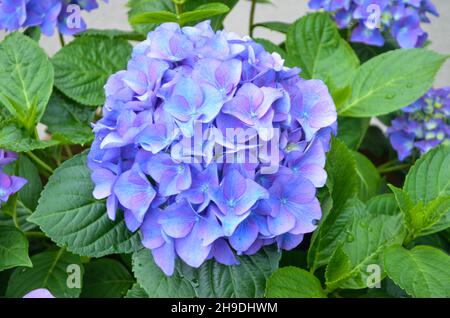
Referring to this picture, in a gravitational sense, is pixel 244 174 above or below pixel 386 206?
above

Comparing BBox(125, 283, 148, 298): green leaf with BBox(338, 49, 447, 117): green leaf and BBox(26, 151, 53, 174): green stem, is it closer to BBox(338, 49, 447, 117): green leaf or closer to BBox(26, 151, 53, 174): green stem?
BBox(26, 151, 53, 174): green stem

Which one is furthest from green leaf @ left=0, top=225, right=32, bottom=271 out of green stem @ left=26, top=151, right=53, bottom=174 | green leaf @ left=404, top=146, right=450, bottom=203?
green leaf @ left=404, top=146, right=450, bottom=203

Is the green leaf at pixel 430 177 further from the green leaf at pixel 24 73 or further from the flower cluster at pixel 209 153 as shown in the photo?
the green leaf at pixel 24 73

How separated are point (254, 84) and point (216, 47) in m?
0.06

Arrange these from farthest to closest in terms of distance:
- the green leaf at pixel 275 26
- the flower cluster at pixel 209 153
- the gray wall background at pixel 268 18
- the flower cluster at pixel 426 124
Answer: the gray wall background at pixel 268 18 < the green leaf at pixel 275 26 < the flower cluster at pixel 426 124 < the flower cluster at pixel 209 153

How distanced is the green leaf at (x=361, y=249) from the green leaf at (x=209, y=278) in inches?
2.7

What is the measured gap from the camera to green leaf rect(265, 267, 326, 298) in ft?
2.47

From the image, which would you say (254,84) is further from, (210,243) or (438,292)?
(438,292)

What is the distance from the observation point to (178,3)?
1.00 m

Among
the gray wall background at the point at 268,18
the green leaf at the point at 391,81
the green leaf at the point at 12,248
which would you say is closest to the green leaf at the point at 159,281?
the green leaf at the point at 12,248

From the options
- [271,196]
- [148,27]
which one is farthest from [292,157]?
[148,27]

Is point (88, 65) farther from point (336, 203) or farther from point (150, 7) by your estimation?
point (336, 203)

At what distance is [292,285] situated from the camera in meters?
0.77

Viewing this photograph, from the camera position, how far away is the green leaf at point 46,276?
931 millimetres
